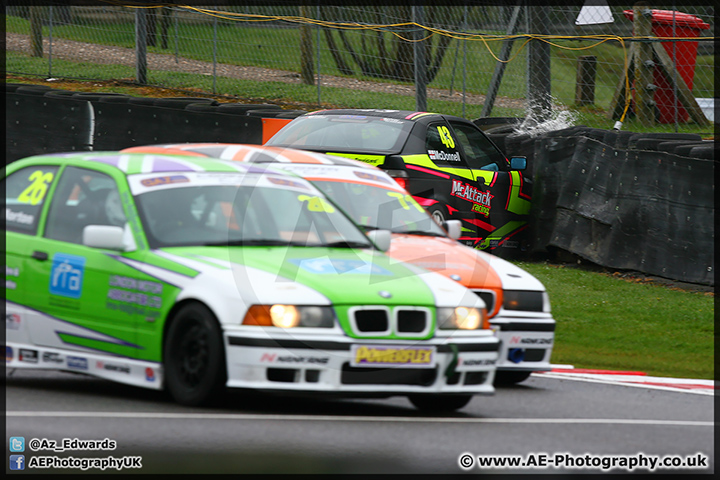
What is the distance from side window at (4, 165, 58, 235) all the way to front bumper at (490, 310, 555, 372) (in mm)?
3266

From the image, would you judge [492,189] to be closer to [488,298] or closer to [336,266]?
[488,298]

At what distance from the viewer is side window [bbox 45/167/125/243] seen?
712 cm

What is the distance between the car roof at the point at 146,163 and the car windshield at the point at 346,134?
4316 millimetres

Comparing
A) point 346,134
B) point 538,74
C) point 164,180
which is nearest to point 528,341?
point 164,180

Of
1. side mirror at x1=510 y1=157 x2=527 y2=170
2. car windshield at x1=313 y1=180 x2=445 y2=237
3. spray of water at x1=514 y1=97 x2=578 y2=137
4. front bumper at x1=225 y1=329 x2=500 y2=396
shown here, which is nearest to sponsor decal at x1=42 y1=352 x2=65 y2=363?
front bumper at x1=225 y1=329 x2=500 y2=396

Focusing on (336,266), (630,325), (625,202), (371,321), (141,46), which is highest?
(141,46)

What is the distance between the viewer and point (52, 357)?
22.9 feet

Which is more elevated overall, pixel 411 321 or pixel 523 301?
pixel 411 321

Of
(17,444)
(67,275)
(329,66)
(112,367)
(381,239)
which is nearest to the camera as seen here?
(17,444)

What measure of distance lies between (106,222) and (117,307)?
2.21ft

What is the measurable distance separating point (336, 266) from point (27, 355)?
82.8 inches

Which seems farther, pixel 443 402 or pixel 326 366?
pixel 443 402

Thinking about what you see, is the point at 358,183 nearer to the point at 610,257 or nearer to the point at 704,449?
the point at 704,449

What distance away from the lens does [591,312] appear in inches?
456
